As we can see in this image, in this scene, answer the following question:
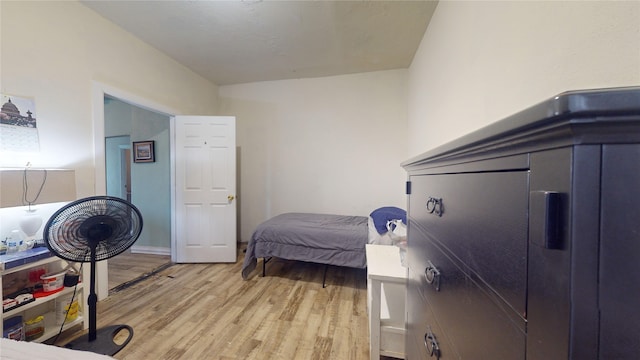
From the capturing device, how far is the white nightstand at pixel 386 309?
51.9 inches

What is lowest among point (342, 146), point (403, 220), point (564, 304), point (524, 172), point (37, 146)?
point (403, 220)

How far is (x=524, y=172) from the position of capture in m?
0.36

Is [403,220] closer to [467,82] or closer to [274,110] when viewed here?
[467,82]

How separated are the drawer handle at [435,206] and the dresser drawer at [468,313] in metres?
0.11

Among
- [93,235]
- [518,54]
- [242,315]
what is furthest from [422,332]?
[93,235]

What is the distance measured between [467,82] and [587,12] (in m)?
0.79

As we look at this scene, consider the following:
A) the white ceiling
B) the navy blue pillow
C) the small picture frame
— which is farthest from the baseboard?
the navy blue pillow

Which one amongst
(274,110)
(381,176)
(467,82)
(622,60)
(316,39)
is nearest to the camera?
(622,60)

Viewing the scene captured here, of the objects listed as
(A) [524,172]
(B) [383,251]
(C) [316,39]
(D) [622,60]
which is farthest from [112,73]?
(D) [622,60]

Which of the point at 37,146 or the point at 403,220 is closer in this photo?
the point at 37,146

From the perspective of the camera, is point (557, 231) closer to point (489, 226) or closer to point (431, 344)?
point (489, 226)

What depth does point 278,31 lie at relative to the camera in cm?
239

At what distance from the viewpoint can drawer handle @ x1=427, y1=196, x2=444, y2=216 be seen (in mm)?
700

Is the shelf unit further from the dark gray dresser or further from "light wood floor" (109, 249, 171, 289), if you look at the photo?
the dark gray dresser
